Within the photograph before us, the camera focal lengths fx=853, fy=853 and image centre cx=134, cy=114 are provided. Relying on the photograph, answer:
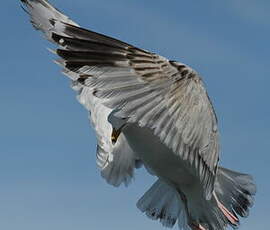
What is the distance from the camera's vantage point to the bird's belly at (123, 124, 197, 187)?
27.3 feet

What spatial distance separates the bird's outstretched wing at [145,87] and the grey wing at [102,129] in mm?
330

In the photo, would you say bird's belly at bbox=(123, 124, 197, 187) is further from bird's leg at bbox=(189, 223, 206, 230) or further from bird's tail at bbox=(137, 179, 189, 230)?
bird's tail at bbox=(137, 179, 189, 230)

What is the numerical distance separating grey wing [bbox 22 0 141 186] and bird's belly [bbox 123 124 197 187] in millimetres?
424

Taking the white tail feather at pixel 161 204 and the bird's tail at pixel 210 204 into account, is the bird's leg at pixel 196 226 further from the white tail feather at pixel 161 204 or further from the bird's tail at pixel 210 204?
the white tail feather at pixel 161 204

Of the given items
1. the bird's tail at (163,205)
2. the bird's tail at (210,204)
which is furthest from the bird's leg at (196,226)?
the bird's tail at (163,205)

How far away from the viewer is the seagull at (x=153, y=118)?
6883 millimetres

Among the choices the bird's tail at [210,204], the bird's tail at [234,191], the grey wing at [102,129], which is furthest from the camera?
the bird's tail at [234,191]

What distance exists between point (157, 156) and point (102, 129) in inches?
43.1

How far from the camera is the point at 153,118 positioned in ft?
23.1

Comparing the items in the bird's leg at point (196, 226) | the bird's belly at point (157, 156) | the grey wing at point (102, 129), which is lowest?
the bird's leg at point (196, 226)

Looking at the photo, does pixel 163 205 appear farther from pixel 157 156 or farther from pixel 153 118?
pixel 153 118

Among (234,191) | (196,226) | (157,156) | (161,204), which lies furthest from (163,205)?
(157,156)

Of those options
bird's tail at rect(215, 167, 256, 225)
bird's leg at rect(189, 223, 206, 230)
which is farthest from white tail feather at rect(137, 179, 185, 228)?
bird's tail at rect(215, 167, 256, 225)

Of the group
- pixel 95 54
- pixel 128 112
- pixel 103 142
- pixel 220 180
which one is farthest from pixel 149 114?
pixel 220 180
